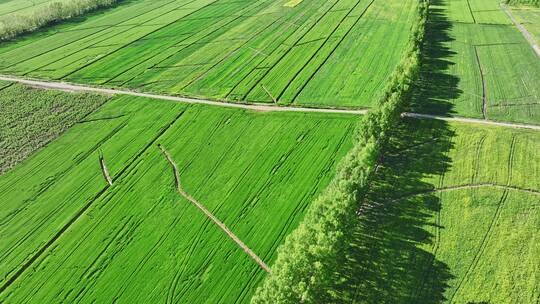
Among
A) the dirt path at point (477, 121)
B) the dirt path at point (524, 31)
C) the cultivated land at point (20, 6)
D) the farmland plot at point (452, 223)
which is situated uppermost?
the cultivated land at point (20, 6)

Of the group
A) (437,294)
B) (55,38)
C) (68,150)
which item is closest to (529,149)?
(437,294)

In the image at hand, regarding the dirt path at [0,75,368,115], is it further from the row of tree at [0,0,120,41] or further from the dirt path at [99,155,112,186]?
the row of tree at [0,0,120,41]

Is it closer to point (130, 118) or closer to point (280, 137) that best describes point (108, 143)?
point (130, 118)

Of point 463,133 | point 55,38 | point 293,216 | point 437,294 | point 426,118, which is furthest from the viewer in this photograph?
point 55,38

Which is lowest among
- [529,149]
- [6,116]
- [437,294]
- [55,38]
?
[437,294]

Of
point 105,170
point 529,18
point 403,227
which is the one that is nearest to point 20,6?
point 105,170

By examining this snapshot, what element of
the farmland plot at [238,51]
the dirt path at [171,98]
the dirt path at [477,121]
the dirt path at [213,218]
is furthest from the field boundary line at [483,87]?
the dirt path at [213,218]

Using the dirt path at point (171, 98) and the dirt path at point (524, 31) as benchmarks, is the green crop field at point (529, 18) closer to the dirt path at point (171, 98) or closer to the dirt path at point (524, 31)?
the dirt path at point (524, 31)
